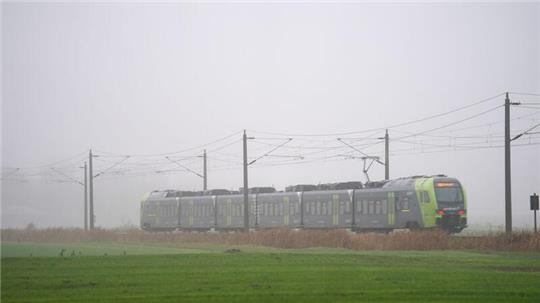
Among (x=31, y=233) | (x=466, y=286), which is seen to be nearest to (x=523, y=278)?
(x=466, y=286)

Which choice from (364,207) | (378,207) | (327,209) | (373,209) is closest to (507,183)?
(378,207)

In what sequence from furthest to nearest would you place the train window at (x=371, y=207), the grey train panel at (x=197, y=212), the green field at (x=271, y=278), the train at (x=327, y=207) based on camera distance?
the grey train panel at (x=197, y=212) < the train window at (x=371, y=207) < the train at (x=327, y=207) < the green field at (x=271, y=278)

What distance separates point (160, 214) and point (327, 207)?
2459cm

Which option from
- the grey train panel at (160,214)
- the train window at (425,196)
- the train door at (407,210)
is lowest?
the grey train panel at (160,214)

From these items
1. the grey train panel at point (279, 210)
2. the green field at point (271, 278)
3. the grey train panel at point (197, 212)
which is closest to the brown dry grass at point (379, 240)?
the green field at point (271, 278)

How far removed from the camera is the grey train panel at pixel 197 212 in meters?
73.6

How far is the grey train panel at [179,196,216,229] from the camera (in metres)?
73.6

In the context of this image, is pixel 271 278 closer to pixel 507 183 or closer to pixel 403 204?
pixel 507 183

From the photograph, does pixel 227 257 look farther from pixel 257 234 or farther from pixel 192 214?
pixel 192 214

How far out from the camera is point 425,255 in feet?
125

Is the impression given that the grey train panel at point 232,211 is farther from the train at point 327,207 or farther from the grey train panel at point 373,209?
the grey train panel at point 373,209

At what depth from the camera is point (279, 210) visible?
65750 mm

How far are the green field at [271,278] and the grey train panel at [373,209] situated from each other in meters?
18.1

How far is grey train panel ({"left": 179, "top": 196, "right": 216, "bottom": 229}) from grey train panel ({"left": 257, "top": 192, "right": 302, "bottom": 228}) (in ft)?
22.2
